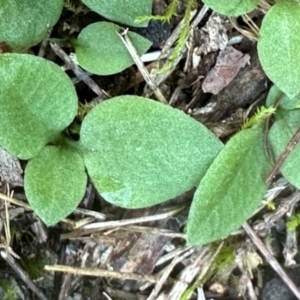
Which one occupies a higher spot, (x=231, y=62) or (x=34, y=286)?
(x=231, y=62)

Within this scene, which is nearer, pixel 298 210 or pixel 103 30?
pixel 103 30

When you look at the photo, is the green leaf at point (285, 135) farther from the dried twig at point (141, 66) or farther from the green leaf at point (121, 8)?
the green leaf at point (121, 8)

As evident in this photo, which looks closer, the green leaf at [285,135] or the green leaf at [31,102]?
the green leaf at [31,102]

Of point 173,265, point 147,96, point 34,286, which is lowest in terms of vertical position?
point 34,286

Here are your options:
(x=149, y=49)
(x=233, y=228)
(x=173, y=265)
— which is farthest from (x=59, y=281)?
(x=149, y=49)

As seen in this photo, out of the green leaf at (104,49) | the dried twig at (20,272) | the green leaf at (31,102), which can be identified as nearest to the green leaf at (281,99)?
the green leaf at (104,49)

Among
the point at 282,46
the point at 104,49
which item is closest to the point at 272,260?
the point at 282,46

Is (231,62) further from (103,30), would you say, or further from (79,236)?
(79,236)
